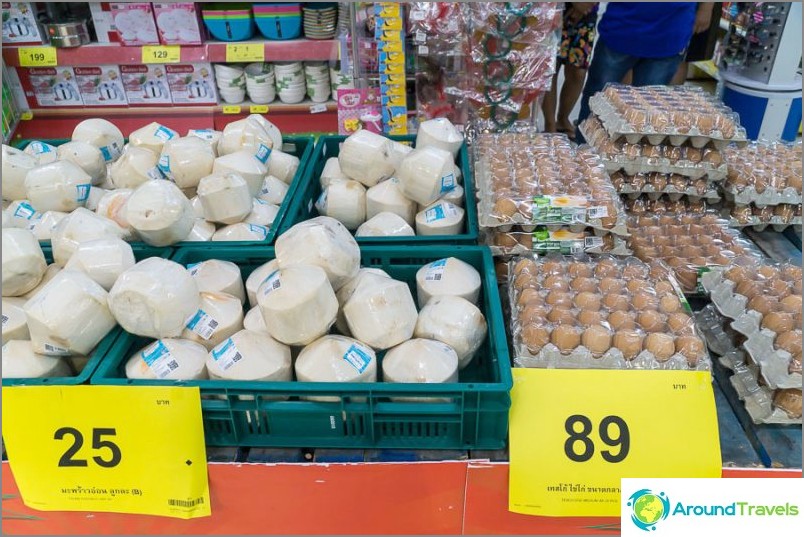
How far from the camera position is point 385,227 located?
1.63m

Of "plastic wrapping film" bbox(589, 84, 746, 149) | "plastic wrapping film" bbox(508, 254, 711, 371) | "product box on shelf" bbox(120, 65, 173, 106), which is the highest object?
"plastic wrapping film" bbox(589, 84, 746, 149)

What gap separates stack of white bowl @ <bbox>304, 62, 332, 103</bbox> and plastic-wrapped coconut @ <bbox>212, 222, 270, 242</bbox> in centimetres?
222

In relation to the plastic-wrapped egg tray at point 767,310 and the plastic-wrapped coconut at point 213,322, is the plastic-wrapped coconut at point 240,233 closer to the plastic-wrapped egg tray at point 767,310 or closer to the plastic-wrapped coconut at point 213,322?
the plastic-wrapped coconut at point 213,322

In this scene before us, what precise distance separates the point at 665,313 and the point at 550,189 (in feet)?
1.54


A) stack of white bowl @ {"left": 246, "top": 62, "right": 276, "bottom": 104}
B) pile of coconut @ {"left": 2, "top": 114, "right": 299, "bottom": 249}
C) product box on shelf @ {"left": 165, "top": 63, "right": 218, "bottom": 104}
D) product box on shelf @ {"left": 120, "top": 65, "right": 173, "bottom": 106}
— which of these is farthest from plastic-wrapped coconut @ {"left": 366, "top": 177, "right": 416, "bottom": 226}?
product box on shelf @ {"left": 120, "top": 65, "right": 173, "bottom": 106}

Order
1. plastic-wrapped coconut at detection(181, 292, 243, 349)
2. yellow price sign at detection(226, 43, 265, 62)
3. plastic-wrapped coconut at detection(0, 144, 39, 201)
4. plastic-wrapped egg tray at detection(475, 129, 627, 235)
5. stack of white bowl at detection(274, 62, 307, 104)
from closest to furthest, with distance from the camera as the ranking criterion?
plastic-wrapped coconut at detection(181, 292, 243, 349) → plastic-wrapped egg tray at detection(475, 129, 627, 235) → plastic-wrapped coconut at detection(0, 144, 39, 201) → yellow price sign at detection(226, 43, 265, 62) → stack of white bowl at detection(274, 62, 307, 104)

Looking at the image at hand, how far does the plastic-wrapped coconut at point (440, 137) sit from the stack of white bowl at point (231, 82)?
2.09 m

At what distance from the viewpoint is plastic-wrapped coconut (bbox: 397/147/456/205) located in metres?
1.63

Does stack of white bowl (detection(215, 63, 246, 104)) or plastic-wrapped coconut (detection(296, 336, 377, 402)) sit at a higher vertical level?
plastic-wrapped coconut (detection(296, 336, 377, 402))

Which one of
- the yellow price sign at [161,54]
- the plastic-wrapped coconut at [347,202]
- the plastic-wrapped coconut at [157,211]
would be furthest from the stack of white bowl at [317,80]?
the plastic-wrapped coconut at [157,211]

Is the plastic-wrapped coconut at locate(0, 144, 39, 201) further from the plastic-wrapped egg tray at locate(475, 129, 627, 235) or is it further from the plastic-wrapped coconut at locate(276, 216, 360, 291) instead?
the plastic-wrapped egg tray at locate(475, 129, 627, 235)

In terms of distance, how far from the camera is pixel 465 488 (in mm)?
1122

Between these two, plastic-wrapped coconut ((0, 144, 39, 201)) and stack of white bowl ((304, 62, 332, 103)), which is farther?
stack of white bowl ((304, 62, 332, 103))

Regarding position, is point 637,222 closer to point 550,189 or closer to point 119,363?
point 550,189
